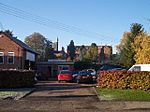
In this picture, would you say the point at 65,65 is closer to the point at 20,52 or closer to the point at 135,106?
the point at 20,52

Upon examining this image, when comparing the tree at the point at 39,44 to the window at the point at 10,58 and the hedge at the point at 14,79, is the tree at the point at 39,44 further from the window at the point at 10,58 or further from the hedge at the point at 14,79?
the hedge at the point at 14,79

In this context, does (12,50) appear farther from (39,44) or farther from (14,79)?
(39,44)

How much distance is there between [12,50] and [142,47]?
2245 cm

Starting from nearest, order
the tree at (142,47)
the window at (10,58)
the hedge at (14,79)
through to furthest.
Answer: the hedge at (14,79) → the window at (10,58) → the tree at (142,47)

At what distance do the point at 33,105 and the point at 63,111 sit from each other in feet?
9.76

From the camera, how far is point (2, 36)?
59.9m

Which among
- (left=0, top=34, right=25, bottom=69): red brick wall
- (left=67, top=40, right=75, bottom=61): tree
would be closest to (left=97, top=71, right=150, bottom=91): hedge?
(left=0, top=34, right=25, bottom=69): red brick wall

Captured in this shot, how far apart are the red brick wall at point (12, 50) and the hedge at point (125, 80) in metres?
28.1

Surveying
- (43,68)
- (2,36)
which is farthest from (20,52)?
(43,68)

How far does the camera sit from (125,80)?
1257 inches

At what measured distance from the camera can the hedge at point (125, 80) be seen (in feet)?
101

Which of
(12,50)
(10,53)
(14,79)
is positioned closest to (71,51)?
(10,53)

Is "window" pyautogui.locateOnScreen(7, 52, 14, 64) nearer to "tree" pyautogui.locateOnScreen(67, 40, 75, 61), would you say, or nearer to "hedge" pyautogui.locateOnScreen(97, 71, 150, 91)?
"hedge" pyautogui.locateOnScreen(97, 71, 150, 91)

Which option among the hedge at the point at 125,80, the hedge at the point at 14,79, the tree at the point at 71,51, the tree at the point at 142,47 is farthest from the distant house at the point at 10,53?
the tree at the point at 71,51
